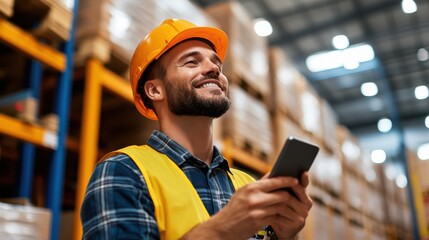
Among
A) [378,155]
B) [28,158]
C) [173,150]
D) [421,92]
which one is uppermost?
[421,92]

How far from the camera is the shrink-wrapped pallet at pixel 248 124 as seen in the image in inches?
195

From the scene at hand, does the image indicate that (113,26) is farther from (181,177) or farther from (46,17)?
(181,177)

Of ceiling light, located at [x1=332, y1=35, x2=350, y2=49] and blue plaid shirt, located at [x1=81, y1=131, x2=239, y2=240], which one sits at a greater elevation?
ceiling light, located at [x1=332, y1=35, x2=350, y2=49]

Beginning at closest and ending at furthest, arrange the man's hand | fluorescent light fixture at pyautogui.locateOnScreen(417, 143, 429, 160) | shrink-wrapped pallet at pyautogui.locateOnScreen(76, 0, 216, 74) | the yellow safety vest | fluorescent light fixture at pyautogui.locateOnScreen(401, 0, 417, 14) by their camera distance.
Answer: the man's hand → the yellow safety vest → shrink-wrapped pallet at pyautogui.locateOnScreen(76, 0, 216, 74) → fluorescent light fixture at pyautogui.locateOnScreen(401, 0, 417, 14) → fluorescent light fixture at pyautogui.locateOnScreen(417, 143, 429, 160)

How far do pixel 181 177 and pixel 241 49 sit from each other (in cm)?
392

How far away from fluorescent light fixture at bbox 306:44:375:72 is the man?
1227 cm

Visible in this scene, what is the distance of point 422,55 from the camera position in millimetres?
14914

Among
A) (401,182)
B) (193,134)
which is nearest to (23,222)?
(193,134)

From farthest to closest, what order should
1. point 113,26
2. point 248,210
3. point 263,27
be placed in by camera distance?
point 263,27 → point 113,26 → point 248,210

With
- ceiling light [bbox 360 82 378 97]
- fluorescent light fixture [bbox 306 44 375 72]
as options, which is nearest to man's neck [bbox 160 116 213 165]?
fluorescent light fixture [bbox 306 44 375 72]

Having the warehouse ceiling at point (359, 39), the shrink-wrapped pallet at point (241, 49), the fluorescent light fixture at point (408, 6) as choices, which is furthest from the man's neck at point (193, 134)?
the fluorescent light fixture at point (408, 6)

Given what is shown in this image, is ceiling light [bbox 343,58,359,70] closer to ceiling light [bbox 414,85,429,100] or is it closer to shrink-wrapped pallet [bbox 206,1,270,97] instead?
ceiling light [bbox 414,85,429,100]

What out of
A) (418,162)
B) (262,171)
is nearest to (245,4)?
(418,162)

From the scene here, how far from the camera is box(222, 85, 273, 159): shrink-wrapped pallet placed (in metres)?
4.96
